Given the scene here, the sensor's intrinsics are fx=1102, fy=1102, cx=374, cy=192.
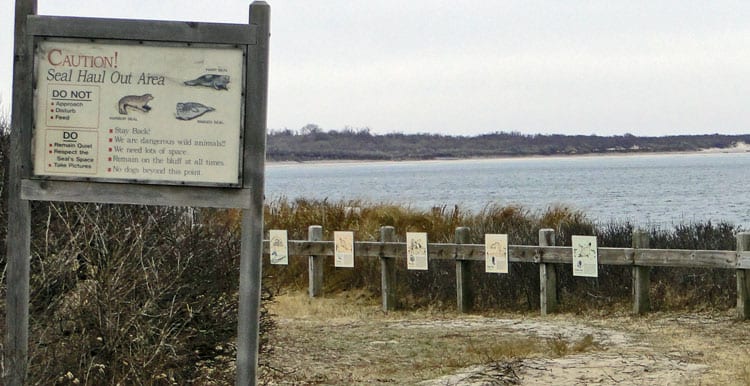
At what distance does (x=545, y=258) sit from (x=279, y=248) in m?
4.26

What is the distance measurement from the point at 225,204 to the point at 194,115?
1.86 feet

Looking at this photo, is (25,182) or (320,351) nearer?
(25,182)

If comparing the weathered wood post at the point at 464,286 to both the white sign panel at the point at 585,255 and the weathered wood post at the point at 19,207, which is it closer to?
the white sign panel at the point at 585,255

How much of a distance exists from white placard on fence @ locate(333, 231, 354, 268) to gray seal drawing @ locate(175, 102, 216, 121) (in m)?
9.78

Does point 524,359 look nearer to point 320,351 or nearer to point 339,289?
point 320,351

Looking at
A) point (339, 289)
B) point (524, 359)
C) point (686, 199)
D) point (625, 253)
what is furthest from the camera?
point (686, 199)

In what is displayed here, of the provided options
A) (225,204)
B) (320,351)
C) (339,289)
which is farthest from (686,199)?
(225,204)

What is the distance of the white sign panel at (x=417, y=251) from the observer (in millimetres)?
15633

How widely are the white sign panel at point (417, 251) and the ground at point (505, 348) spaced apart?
708 millimetres

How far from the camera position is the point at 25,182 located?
6.79 m

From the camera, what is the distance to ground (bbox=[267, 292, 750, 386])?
993cm

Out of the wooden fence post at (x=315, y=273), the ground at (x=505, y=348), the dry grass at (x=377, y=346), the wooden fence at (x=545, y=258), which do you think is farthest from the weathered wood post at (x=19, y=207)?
the wooden fence post at (x=315, y=273)

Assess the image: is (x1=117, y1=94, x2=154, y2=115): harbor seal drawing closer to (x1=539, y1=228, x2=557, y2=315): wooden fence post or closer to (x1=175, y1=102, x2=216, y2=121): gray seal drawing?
(x1=175, y1=102, x2=216, y2=121): gray seal drawing

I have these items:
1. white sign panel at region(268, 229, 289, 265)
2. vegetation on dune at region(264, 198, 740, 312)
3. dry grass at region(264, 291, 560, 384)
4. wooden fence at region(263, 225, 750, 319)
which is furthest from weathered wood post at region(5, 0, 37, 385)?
white sign panel at region(268, 229, 289, 265)
